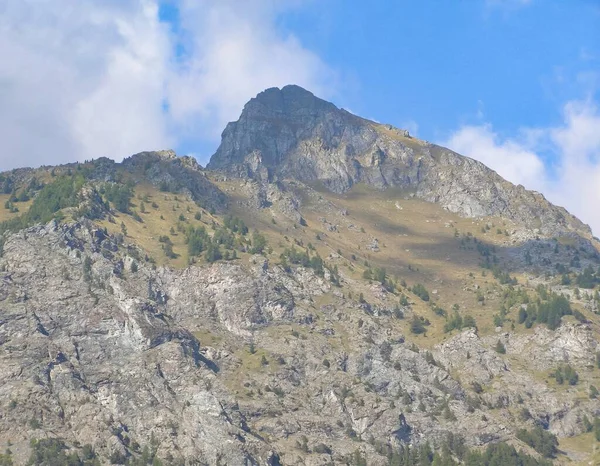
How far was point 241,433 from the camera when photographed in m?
196

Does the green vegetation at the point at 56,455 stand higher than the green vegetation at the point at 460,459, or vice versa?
the green vegetation at the point at 460,459

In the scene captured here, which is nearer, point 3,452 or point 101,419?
point 3,452

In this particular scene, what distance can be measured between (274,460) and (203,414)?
1727 cm

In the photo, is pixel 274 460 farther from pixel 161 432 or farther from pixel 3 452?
pixel 3 452

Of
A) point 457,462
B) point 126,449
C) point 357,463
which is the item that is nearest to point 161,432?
point 126,449

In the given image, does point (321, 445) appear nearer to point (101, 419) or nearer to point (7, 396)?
point (101, 419)

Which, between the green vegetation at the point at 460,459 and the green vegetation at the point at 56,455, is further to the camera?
the green vegetation at the point at 460,459

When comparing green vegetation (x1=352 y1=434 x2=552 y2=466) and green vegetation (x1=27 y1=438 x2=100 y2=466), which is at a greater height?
green vegetation (x1=352 y1=434 x2=552 y2=466)

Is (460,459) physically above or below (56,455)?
above

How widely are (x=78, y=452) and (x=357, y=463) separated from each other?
5266 centimetres

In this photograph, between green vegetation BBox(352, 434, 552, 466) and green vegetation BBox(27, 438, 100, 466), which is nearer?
green vegetation BBox(27, 438, 100, 466)

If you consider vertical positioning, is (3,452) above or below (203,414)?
below

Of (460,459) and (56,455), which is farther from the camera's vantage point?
(460,459)

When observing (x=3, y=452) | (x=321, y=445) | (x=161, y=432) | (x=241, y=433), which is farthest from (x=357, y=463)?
(x=3, y=452)
